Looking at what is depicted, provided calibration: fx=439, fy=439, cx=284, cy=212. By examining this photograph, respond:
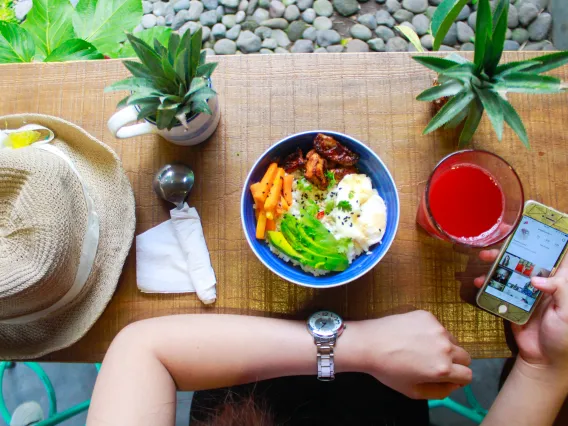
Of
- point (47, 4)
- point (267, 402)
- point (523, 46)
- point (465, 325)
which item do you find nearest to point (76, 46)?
point (47, 4)

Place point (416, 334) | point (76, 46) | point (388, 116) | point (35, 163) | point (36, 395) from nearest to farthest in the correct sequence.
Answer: point (35, 163) < point (416, 334) < point (388, 116) < point (76, 46) < point (36, 395)

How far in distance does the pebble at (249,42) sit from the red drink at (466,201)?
4.04ft

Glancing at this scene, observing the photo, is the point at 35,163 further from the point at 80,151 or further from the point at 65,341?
the point at 65,341

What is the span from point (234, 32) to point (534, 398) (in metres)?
1.71

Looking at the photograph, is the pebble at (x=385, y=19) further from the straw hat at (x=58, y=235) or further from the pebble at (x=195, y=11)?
the straw hat at (x=58, y=235)

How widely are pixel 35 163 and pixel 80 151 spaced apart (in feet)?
0.63

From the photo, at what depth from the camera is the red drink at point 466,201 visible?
0.94 meters

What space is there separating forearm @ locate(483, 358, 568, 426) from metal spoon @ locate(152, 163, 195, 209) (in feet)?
2.81

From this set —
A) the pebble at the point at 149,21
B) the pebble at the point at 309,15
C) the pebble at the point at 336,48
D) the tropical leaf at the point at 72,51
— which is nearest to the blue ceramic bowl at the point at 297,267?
the tropical leaf at the point at 72,51

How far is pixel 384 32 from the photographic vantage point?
6.17 ft

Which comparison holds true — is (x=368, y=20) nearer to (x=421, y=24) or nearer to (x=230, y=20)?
(x=421, y=24)

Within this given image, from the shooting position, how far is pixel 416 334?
95 centimetres

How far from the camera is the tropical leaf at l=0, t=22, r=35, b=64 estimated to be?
116 centimetres

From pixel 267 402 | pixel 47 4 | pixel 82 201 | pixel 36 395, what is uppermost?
pixel 47 4
